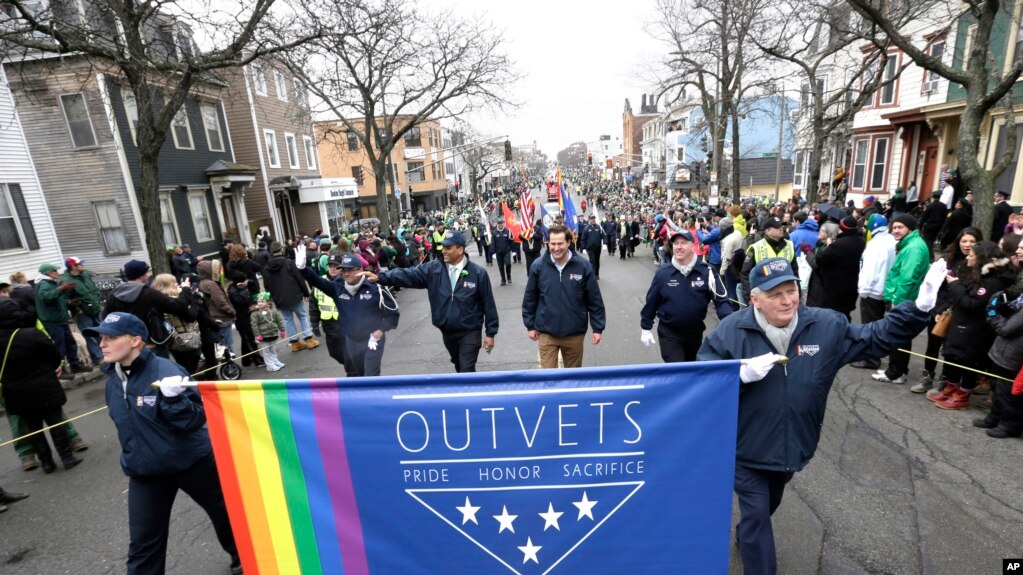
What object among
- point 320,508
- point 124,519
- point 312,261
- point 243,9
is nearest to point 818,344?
point 320,508

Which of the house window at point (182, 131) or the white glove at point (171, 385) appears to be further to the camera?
the house window at point (182, 131)

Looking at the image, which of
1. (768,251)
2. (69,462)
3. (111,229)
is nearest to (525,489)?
(69,462)

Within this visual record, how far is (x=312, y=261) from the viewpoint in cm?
941

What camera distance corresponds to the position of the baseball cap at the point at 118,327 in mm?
2842

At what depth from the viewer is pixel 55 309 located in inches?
310

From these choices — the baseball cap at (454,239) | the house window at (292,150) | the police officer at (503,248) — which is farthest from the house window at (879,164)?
the house window at (292,150)

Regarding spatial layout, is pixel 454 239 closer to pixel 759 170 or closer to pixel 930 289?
pixel 930 289

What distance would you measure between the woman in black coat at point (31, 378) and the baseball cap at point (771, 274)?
21.2ft

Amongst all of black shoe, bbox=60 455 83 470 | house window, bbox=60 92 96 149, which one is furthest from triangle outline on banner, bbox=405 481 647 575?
house window, bbox=60 92 96 149

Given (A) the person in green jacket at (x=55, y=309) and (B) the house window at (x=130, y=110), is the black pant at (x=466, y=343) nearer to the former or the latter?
(A) the person in green jacket at (x=55, y=309)

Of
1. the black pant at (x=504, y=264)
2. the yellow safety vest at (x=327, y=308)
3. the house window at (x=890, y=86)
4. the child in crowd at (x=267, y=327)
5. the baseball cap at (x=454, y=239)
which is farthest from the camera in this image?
the house window at (x=890, y=86)

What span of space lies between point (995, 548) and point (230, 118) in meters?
29.2

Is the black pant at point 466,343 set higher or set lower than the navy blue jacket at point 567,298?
lower

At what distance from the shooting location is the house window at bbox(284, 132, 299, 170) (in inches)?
1076
